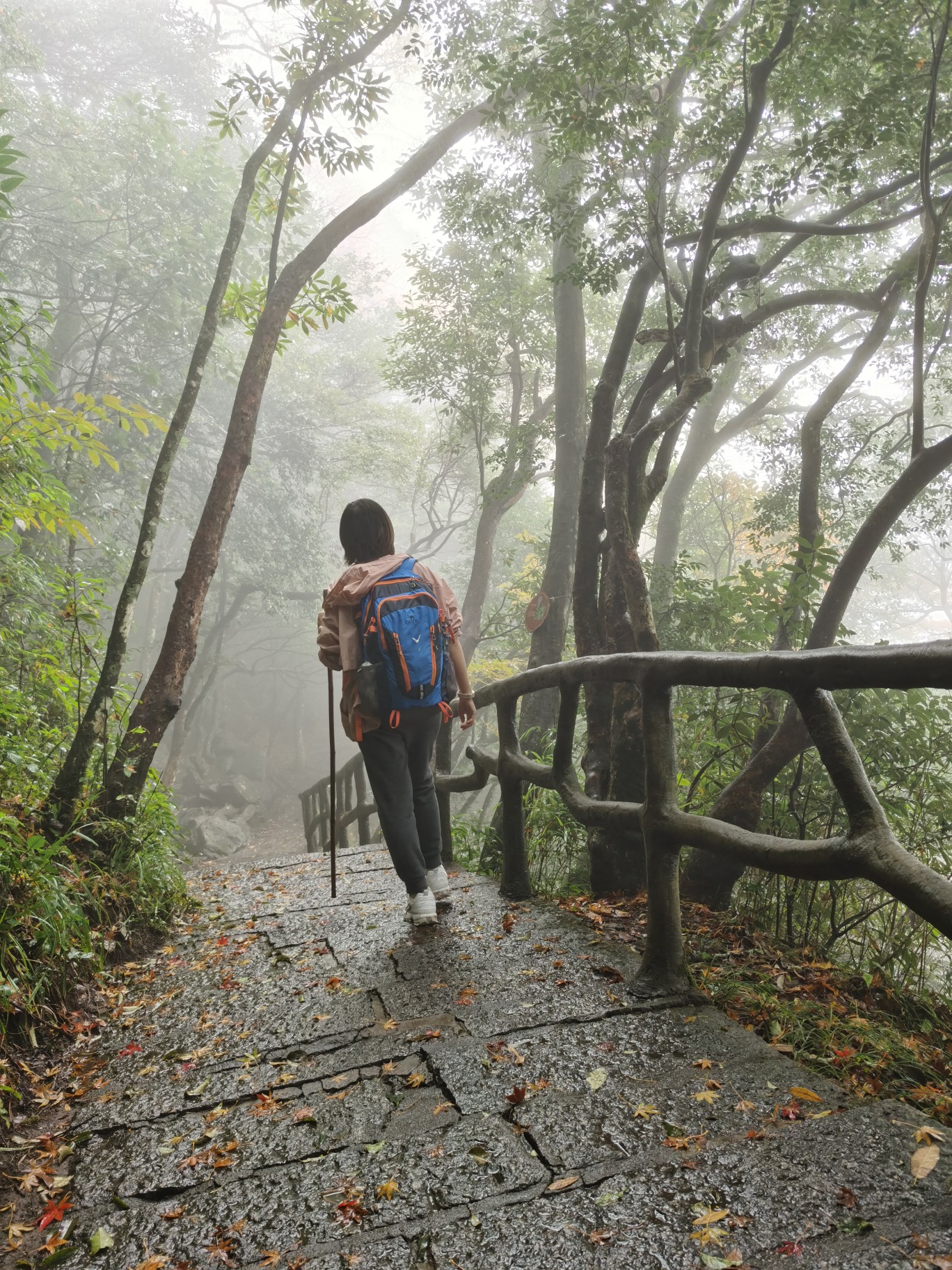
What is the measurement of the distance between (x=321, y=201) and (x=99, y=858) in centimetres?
3031

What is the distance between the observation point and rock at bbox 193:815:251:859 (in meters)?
17.3

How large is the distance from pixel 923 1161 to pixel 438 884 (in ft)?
8.04

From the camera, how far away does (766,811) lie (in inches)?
157

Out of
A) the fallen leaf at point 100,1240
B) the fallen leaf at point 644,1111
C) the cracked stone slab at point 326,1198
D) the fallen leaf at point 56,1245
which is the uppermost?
the fallen leaf at point 644,1111

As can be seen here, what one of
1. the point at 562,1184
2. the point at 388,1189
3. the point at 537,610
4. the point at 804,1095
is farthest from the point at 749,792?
the point at 537,610

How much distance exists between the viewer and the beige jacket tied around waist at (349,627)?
3.24 m

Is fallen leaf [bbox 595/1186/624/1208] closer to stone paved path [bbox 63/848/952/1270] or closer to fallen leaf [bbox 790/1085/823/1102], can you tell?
stone paved path [bbox 63/848/952/1270]

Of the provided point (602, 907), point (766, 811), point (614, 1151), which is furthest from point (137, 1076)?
point (766, 811)

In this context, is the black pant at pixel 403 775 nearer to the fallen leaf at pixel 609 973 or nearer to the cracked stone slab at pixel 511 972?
the cracked stone slab at pixel 511 972

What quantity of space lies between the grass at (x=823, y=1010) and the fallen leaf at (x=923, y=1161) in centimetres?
28

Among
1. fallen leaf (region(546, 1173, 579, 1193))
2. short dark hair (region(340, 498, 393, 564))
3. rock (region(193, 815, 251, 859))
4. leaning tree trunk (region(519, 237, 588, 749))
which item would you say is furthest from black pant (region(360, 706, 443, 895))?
rock (region(193, 815, 251, 859))

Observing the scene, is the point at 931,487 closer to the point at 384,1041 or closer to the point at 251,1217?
the point at 384,1041

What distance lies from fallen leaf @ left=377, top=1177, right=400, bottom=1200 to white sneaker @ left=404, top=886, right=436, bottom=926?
176 centimetres

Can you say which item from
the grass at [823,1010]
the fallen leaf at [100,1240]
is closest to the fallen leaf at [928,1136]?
the grass at [823,1010]
